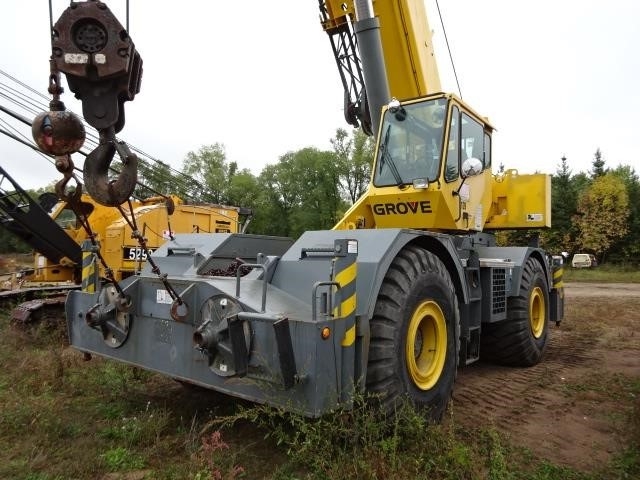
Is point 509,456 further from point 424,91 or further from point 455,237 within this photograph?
point 424,91

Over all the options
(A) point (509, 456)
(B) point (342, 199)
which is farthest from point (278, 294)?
(B) point (342, 199)

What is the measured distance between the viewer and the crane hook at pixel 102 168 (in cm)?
252

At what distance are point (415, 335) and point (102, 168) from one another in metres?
2.44

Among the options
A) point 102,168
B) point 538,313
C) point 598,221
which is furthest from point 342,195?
point 102,168

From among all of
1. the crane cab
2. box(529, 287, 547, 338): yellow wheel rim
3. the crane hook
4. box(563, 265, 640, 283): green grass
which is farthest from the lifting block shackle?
box(563, 265, 640, 283): green grass

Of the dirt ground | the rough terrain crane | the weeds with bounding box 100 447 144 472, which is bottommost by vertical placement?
the dirt ground

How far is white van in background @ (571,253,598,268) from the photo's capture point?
3216cm

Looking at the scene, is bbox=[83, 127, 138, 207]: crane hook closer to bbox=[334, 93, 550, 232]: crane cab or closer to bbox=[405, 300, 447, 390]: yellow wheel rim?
bbox=[405, 300, 447, 390]: yellow wheel rim

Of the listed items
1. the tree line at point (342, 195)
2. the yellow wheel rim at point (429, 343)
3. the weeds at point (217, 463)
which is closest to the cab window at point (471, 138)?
the yellow wheel rim at point (429, 343)

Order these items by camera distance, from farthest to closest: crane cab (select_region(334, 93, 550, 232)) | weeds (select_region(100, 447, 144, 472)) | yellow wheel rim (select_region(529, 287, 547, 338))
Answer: yellow wheel rim (select_region(529, 287, 547, 338))
crane cab (select_region(334, 93, 550, 232))
weeds (select_region(100, 447, 144, 472))

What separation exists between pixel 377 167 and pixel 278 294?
2.39 meters

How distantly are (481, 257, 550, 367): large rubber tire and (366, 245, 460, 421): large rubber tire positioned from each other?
85.9 inches

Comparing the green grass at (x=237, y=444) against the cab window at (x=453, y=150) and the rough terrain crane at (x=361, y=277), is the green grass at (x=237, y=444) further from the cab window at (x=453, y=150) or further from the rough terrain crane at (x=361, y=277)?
the cab window at (x=453, y=150)

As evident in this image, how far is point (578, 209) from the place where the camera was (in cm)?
3456
